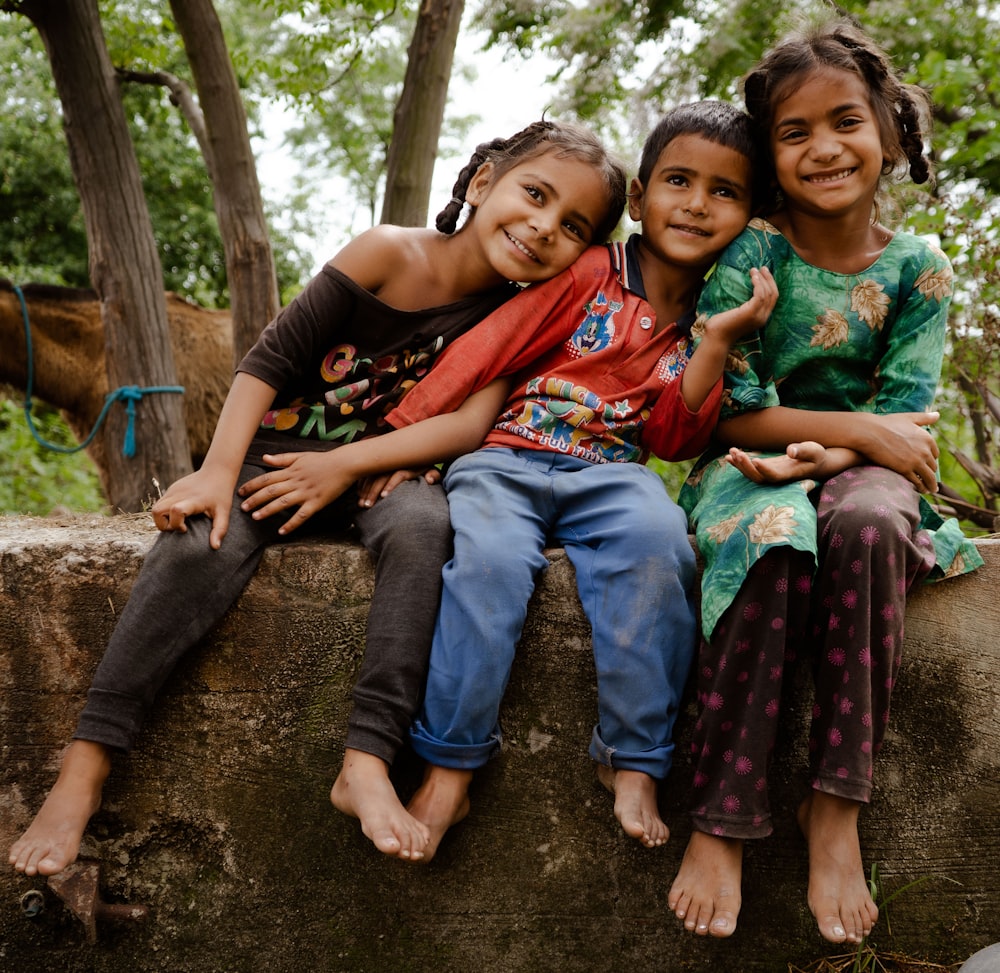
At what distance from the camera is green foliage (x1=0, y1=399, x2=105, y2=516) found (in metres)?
7.32

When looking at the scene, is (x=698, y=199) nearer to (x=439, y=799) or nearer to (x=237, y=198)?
(x=439, y=799)

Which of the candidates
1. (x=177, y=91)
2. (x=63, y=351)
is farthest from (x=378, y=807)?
(x=177, y=91)

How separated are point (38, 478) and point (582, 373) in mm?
6887

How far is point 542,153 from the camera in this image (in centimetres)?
221

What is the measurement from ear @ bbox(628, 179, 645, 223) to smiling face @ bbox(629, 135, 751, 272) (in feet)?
0.31

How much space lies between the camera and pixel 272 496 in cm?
198

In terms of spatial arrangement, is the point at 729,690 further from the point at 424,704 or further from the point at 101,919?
the point at 101,919

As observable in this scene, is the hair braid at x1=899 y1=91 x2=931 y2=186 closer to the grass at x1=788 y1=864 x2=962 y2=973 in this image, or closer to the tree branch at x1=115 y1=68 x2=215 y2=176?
the grass at x1=788 y1=864 x2=962 y2=973

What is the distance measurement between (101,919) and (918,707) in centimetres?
178

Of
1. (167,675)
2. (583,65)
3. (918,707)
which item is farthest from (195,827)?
(583,65)

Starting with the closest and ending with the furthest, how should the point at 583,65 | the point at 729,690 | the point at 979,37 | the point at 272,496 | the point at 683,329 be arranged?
the point at 729,690 < the point at 272,496 < the point at 683,329 < the point at 979,37 < the point at 583,65

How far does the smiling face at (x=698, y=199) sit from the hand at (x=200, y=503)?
1179 mm

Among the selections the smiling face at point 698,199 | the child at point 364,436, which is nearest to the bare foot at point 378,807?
the child at point 364,436

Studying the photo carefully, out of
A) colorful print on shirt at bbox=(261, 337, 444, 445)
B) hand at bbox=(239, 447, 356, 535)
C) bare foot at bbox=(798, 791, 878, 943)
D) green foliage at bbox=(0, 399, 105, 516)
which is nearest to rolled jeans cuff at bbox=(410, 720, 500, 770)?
hand at bbox=(239, 447, 356, 535)
